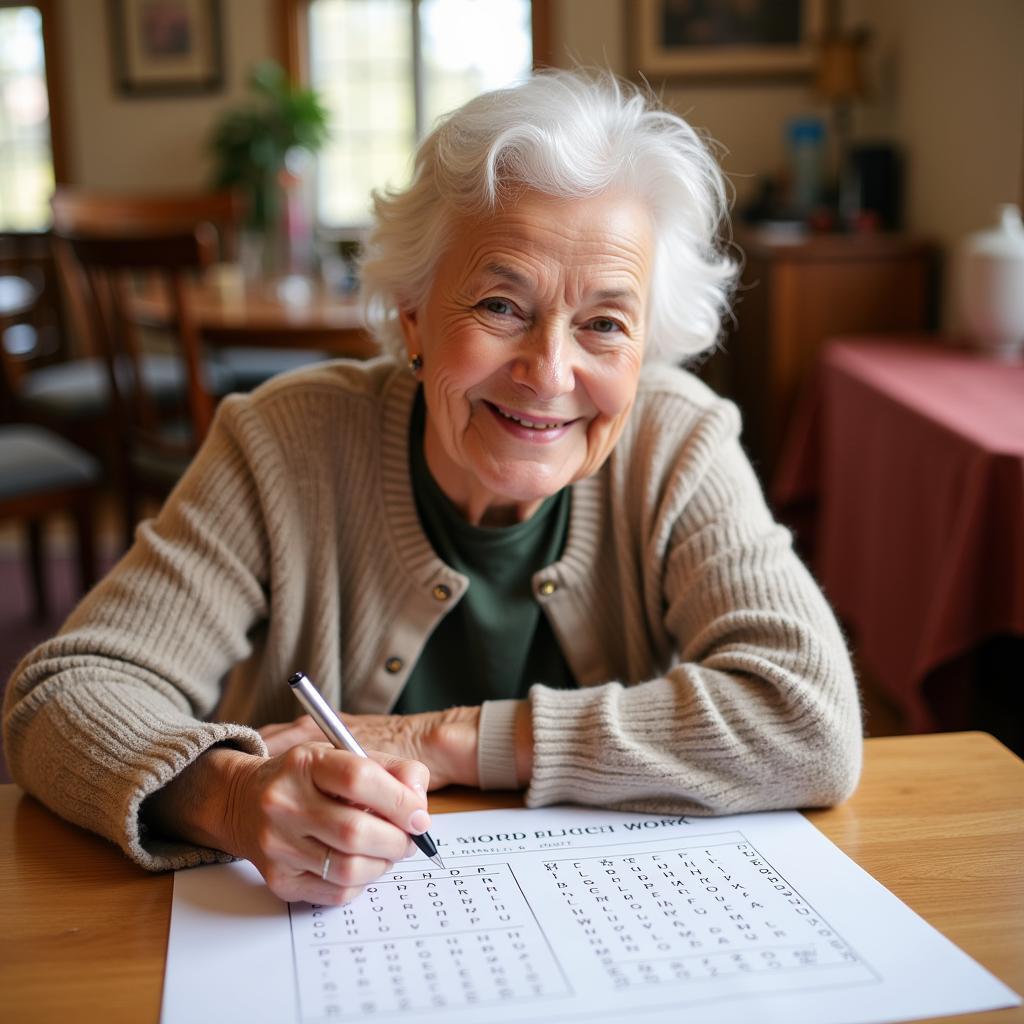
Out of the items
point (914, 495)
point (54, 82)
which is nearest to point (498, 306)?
point (914, 495)

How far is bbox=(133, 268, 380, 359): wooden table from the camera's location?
3084 mm

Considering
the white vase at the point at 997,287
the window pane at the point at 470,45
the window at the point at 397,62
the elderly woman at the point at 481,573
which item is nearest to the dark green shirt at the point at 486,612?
the elderly woman at the point at 481,573

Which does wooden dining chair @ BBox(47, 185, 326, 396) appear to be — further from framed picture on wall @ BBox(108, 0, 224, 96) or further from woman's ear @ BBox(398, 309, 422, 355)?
woman's ear @ BBox(398, 309, 422, 355)

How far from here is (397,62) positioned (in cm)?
540

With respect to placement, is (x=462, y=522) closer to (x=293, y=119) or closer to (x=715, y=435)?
(x=715, y=435)

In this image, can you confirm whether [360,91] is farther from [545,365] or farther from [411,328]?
[545,365]

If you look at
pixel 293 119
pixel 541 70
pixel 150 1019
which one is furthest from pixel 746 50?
pixel 150 1019

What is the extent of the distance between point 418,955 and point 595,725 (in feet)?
0.96

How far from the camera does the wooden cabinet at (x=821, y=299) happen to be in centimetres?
368

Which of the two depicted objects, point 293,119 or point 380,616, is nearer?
point 380,616

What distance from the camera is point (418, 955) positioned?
77cm

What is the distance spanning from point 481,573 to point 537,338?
0.30 m

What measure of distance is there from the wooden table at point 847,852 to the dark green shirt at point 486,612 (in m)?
0.29

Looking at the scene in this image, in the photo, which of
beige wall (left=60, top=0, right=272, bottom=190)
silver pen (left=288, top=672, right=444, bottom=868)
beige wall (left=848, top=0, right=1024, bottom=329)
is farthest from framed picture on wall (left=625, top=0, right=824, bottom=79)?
silver pen (left=288, top=672, right=444, bottom=868)
